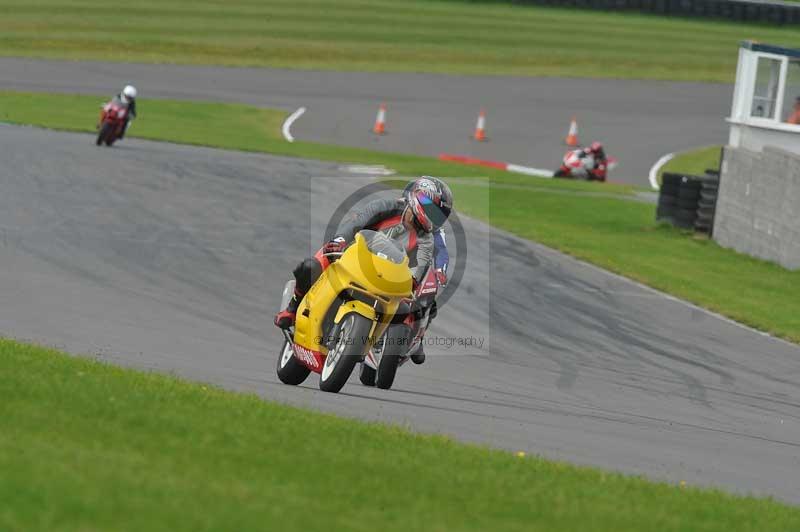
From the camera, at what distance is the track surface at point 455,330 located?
9547 millimetres

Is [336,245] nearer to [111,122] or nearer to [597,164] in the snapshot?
[111,122]

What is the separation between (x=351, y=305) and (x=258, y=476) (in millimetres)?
3405

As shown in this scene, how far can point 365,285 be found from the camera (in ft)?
31.4

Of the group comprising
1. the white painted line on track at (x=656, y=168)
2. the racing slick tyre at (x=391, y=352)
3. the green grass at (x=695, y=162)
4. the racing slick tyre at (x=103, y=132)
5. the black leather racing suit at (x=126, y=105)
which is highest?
the racing slick tyre at (x=391, y=352)

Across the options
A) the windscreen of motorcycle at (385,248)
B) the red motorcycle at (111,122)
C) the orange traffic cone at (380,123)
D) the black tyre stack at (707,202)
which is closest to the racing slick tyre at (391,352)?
the windscreen of motorcycle at (385,248)

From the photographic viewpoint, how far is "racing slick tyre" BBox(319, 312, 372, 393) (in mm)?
9500

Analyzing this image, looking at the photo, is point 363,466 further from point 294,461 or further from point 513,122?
point 513,122

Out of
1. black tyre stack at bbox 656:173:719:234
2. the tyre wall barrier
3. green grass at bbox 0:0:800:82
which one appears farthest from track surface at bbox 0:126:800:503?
the tyre wall barrier

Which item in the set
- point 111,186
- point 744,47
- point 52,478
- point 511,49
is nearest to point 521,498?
point 52,478

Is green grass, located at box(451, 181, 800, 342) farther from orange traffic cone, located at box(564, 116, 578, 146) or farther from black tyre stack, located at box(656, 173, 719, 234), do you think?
orange traffic cone, located at box(564, 116, 578, 146)

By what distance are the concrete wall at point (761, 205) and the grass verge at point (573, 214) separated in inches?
10.2

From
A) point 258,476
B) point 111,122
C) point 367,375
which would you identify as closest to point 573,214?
point 111,122

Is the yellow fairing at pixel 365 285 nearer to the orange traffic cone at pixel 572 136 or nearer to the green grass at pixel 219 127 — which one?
the green grass at pixel 219 127

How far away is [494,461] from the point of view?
24.6 ft
